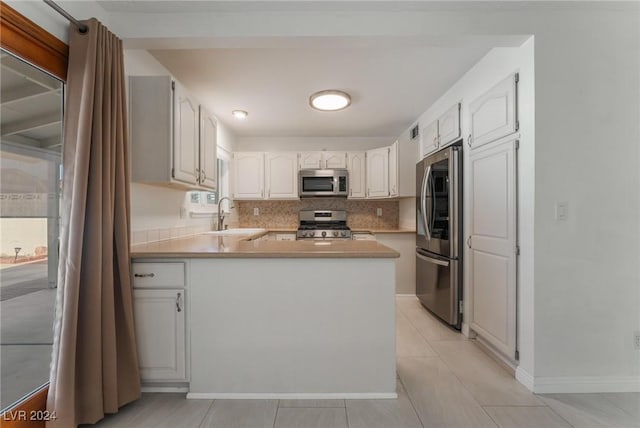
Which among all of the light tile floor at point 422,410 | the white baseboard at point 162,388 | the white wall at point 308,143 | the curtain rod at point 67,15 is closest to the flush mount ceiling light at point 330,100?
the white wall at point 308,143

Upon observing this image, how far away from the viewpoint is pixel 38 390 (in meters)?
1.57

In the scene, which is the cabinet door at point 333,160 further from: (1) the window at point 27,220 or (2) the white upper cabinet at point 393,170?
(1) the window at point 27,220

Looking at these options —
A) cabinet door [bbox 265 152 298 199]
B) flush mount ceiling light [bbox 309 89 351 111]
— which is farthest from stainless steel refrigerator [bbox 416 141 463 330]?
Result: cabinet door [bbox 265 152 298 199]

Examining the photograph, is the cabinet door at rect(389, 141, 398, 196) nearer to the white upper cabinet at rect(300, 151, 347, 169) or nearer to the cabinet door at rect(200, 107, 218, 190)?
the white upper cabinet at rect(300, 151, 347, 169)

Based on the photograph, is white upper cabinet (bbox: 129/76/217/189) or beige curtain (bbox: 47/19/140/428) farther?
white upper cabinet (bbox: 129/76/217/189)

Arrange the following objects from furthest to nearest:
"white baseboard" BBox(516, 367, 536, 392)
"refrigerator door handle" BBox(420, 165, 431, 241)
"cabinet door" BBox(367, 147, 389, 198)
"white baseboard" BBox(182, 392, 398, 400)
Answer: "cabinet door" BBox(367, 147, 389, 198), "refrigerator door handle" BBox(420, 165, 431, 241), "white baseboard" BBox(516, 367, 536, 392), "white baseboard" BBox(182, 392, 398, 400)

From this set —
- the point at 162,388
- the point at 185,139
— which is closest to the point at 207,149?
the point at 185,139

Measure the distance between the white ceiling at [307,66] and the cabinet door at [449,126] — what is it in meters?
0.27

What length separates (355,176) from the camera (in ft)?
15.5

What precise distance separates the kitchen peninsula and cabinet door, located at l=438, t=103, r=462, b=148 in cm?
171

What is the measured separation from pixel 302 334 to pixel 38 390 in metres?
1.35

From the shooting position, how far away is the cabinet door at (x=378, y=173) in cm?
441

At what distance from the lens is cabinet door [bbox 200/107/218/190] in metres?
2.69

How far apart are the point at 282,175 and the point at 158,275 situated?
3016 mm
